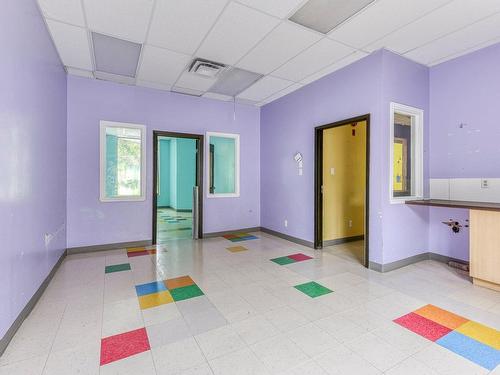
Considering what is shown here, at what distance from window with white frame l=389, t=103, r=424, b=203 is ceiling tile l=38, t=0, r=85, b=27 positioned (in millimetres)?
4163

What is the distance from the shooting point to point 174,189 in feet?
35.4

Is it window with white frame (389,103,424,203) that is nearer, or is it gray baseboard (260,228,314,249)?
window with white frame (389,103,424,203)

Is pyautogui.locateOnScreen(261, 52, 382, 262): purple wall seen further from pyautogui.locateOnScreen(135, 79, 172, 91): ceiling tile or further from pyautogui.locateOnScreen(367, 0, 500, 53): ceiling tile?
pyautogui.locateOnScreen(135, 79, 172, 91): ceiling tile

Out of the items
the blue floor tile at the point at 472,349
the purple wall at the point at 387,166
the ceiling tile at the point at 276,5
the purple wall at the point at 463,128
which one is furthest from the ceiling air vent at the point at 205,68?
the blue floor tile at the point at 472,349

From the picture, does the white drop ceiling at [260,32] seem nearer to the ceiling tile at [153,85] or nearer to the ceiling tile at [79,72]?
the ceiling tile at [79,72]

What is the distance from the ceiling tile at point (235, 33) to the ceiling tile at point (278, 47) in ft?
0.39

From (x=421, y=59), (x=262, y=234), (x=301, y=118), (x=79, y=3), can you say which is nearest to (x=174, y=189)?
(x=262, y=234)

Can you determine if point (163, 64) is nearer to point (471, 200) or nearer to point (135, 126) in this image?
point (135, 126)

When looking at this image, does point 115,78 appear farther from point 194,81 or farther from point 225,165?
point 225,165

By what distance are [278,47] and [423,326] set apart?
11.8 feet

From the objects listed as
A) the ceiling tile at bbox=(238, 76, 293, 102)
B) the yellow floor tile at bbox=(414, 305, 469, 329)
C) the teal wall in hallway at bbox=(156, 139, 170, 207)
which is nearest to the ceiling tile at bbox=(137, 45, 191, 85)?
the ceiling tile at bbox=(238, 76, 293, 102)

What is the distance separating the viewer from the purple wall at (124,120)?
450 centimetres

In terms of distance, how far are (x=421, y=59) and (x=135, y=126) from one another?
495cm

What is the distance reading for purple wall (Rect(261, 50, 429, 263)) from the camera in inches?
142
